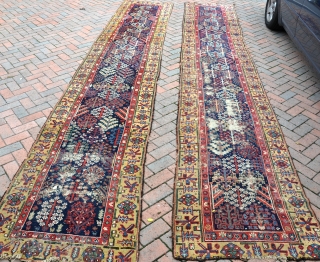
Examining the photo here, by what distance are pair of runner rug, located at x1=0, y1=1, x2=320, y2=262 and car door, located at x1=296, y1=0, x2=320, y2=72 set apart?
0.84 meters

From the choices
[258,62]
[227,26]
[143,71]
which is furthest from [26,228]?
[227,26]

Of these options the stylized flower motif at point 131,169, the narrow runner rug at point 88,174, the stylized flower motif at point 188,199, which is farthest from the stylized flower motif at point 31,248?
the stylized flower motif at point 188,199

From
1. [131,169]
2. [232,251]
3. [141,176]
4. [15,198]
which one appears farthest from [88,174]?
[232,251]

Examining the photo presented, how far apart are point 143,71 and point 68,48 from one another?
163 centimetres

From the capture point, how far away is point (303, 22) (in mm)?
5203

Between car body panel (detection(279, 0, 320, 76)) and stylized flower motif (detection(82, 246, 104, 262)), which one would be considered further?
car body panel (detection(279, 0, 320, 76))

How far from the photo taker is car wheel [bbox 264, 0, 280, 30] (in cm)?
662

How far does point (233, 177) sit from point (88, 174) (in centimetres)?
153

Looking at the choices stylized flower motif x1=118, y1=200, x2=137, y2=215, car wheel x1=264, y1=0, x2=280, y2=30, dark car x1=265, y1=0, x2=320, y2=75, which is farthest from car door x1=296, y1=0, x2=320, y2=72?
stylized flower motif x1=118, y1=200, x2=137, y2=215

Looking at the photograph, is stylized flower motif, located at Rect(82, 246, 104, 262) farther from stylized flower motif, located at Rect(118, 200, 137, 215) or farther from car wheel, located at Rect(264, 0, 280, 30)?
car wheel, located at Rect(264, 0, 280, 30)

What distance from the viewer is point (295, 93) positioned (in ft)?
16.2

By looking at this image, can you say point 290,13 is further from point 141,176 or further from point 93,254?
point 93,254

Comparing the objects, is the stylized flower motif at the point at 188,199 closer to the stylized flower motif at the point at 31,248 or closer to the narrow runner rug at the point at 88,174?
the narrow runner rug at the point at 88,174

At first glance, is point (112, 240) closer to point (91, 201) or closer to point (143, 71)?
point (91, 201)
